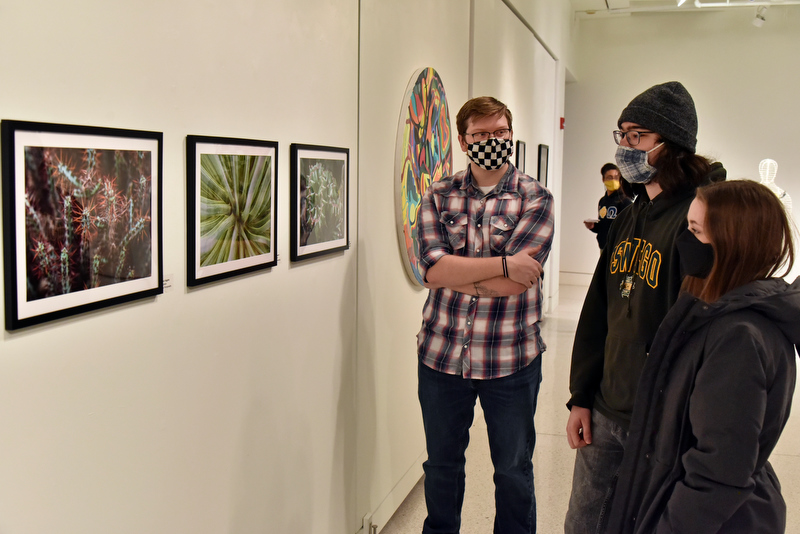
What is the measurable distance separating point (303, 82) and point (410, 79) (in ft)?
3.60

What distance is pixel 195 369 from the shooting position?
1755mm

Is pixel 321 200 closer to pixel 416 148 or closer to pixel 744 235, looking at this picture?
pixel 416 148

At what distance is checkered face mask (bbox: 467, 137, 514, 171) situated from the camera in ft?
8.04

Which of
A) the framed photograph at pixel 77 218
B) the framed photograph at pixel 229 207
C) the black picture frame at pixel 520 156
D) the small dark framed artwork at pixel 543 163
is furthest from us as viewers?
the small dark framed artwork at pixel 543 163

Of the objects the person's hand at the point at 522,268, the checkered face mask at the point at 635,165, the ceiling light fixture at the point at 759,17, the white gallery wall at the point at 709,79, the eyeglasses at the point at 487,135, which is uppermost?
the ceiling light fixture at the point at 759,17

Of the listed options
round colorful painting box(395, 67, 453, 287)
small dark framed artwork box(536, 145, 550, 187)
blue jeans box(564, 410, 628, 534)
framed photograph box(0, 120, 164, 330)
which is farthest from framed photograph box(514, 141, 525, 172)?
framed photograph box(0, 120, 164, 330)

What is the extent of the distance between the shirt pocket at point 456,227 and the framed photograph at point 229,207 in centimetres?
68

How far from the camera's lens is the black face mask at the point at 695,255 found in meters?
1.57

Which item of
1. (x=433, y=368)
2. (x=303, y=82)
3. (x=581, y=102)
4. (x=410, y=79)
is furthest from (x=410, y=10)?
(x=581, y=102)

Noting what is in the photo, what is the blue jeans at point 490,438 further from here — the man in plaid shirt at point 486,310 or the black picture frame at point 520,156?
the black picture frame at point 520,156

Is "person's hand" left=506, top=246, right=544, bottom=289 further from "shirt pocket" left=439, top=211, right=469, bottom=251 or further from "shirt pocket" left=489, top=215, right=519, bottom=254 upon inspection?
"shirt pocket" left=439, top=211, right=469, bottom=251

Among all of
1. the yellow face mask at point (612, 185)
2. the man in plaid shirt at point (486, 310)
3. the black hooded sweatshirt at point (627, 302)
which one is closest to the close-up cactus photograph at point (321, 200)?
the man in plaid shirt at point (486, 310)

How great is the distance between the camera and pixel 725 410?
4.55 ft

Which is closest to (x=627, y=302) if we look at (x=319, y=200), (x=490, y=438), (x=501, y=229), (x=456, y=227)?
(x=501, y=229)
